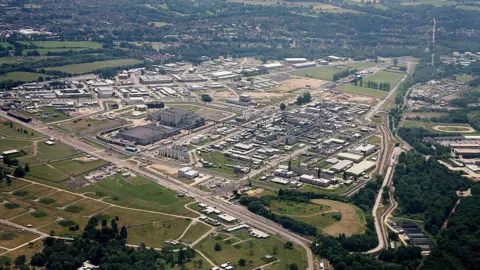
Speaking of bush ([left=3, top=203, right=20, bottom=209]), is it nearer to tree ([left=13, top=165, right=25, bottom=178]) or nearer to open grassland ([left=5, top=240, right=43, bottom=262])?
tree ([left=13, top=165, right=25, bottom=178])

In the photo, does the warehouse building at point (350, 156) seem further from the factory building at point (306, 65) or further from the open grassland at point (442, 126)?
the factory building at point (306, 65)

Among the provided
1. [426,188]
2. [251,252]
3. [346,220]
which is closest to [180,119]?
[426,188]

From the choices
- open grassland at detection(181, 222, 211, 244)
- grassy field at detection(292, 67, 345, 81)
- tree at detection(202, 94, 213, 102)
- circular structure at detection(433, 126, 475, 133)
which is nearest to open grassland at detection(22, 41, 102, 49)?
grassy field at detection(292, 67, 345, 81)

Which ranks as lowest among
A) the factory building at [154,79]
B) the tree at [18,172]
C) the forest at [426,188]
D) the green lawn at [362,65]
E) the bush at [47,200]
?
the green lawn at [362,65]

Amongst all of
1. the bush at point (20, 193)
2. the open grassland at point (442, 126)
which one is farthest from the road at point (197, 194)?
the open grassland at point (442, 126)

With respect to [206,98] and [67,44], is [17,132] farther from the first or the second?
[67,44]
